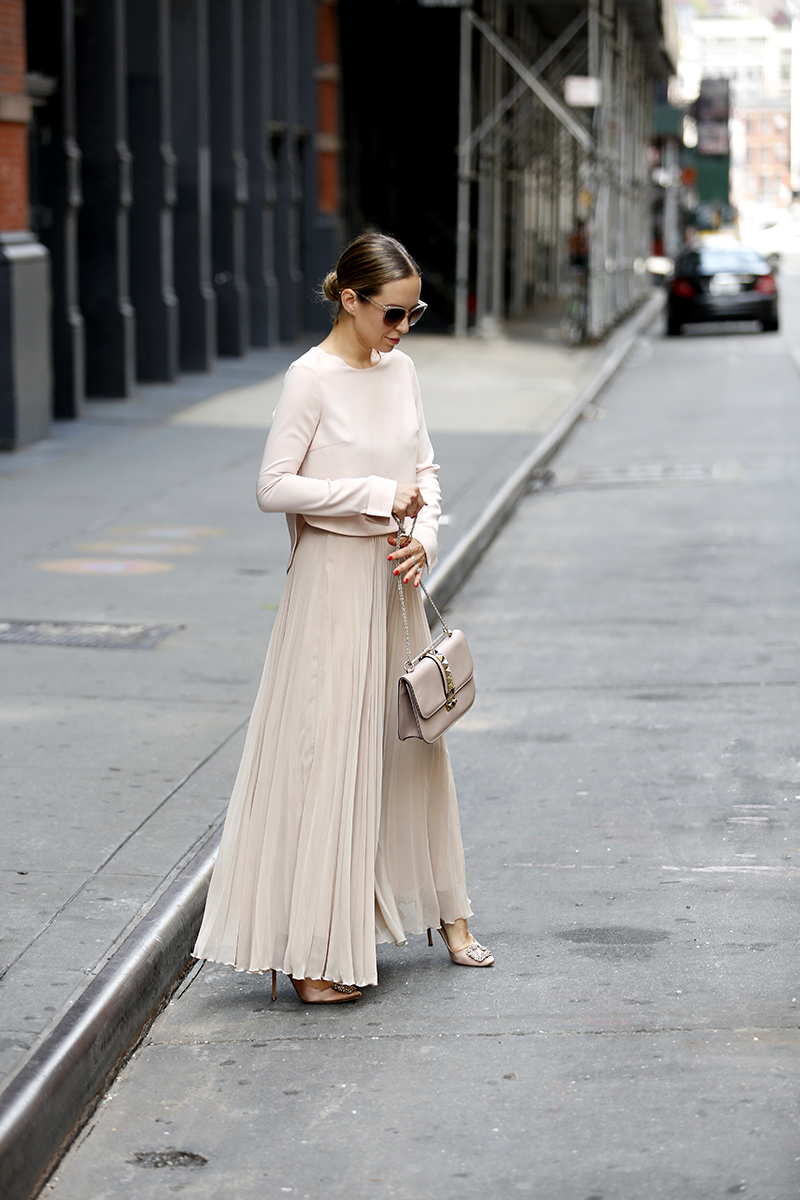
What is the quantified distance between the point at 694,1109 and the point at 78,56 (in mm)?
16800

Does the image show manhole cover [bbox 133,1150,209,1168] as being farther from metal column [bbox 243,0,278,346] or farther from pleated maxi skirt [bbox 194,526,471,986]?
metal column [bbox 243,0,278,346]

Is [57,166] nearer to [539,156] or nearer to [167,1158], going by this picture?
[167,1158]

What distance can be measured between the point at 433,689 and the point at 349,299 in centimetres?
93

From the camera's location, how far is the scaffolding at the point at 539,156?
28.3m

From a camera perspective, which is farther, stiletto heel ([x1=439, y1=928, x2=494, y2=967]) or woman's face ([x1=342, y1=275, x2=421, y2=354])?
stiletto heel ([x1=439, y1=928, x2=494, y2=967])

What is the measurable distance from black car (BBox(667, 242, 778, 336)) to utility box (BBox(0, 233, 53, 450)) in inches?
758

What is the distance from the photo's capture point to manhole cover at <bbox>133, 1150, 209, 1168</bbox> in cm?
364

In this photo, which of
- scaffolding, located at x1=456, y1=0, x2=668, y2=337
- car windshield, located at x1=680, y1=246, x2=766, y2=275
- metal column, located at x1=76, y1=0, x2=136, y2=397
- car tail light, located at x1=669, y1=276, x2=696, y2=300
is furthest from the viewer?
car tail light, located at x1=669, y1=276, x2=696, y2=300

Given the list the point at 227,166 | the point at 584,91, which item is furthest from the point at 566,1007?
the point at 584,91

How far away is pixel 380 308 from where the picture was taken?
4.08 meters

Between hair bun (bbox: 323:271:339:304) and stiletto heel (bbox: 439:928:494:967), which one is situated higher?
hair bun (bbox: 323:271:339:304)

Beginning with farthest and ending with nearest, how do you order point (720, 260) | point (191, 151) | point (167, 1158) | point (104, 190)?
1. point (720, 260)
2. point (191, 151)
3. point (104, 190)
4. point (167, 1158)

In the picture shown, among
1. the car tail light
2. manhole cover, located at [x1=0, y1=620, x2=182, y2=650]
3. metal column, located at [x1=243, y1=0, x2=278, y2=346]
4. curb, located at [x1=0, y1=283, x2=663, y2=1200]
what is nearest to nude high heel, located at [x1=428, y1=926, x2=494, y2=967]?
curb, located at [x1=0, y1=283, x2=663, y2=1200]

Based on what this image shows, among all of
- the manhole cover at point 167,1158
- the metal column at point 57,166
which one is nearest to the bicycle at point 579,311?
the metal column at point 57,166
